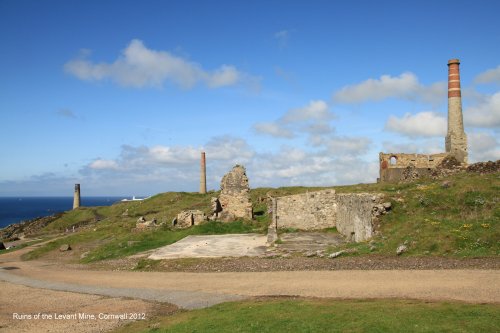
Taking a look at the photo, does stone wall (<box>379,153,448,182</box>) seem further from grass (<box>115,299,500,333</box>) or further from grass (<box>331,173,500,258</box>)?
grass (<box>115,299,500,333</box>)

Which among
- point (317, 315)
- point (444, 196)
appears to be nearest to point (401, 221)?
point (444, 196)

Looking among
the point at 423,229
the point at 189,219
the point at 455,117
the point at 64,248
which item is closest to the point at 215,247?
the point at 189,219

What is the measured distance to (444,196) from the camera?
23.9 meters

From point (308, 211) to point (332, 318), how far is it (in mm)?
20632

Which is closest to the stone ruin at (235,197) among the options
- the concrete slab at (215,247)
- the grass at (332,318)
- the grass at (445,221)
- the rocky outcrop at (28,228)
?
the concrete slab at (215,247)

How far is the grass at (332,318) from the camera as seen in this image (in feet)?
32.4

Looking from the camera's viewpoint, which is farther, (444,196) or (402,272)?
(444,196)

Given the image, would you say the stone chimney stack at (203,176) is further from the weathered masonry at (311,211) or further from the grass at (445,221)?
the grass at (445,221)

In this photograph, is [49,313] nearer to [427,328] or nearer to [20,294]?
[20,294]

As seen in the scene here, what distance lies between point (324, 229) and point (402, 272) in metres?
15.0

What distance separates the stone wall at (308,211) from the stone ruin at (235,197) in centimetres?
443

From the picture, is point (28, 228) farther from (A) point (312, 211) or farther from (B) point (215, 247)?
(A) point (312, 211)

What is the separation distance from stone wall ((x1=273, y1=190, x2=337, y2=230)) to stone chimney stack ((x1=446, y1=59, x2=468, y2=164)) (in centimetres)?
2704

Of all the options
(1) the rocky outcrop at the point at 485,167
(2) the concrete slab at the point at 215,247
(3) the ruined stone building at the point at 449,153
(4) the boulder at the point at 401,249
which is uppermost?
(3) the ruined stone building at the point at 449,153
